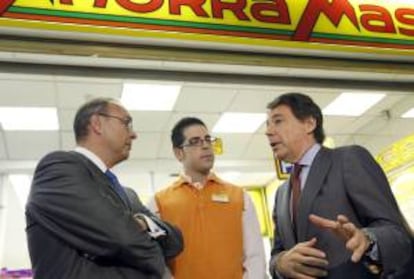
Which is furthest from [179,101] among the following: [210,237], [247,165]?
[210,237]

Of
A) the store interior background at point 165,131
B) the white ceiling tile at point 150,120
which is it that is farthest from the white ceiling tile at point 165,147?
the white ceiling tile at point 150,120

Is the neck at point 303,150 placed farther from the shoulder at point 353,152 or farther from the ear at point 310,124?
the shoulder at point 353,152

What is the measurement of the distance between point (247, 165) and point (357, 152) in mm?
7694

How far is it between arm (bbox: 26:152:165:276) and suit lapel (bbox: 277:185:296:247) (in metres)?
0.54

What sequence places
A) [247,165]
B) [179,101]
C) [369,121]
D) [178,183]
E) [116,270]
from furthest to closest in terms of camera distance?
[247,165], [369,121], [179,101], [178,183], [116,270]

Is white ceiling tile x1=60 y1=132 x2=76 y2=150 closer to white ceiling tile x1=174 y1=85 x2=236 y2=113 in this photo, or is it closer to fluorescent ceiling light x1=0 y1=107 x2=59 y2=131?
fluorescent ceiling light x1=0 y1=107 x2=59 y2=131

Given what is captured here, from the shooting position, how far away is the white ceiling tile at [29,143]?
7.50 meters

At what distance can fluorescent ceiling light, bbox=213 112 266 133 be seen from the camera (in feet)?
25.1

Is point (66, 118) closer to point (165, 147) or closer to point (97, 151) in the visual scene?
point (165, 147)

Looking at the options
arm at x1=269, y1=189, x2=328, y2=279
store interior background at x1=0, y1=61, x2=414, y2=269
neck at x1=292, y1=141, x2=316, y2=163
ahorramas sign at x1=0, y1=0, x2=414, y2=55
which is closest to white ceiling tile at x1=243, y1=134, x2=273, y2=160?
store interior background at x1=0, y1=61, x2=414, y2=269

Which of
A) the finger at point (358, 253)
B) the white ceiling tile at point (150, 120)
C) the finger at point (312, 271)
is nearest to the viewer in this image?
the finger at point (358, 253)

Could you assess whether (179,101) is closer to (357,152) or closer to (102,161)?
(102,161)

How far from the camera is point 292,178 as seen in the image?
2.14 meters

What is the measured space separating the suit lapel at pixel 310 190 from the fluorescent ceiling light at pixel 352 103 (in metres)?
5.55
